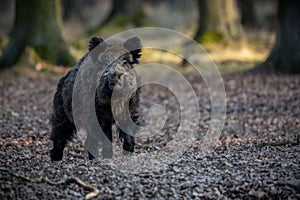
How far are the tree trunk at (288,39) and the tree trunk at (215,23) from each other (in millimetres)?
4271

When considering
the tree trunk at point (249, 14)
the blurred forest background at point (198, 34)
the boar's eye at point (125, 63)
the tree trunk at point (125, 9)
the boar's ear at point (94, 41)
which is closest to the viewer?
the boar's eye at point (125, 63)

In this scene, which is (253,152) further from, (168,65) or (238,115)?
(168,65)

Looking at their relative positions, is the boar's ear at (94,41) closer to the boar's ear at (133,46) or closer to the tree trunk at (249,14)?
the boar's ear at (133,46)

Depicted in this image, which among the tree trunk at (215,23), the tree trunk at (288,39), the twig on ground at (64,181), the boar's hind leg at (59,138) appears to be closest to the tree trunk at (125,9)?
the tree trunk at (215,23)

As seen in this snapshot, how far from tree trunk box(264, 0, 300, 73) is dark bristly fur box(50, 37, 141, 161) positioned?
907cm

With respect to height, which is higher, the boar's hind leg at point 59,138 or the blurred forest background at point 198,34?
the blurred forest background at point 198,34

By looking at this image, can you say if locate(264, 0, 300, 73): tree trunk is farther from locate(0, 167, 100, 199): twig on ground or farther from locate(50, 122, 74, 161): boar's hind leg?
locate(0, 167, 100, 199): twig on ground

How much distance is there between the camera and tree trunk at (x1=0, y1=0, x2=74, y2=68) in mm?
17234

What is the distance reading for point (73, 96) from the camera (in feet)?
26.7

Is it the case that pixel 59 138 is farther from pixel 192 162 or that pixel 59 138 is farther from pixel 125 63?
pixel 192 162

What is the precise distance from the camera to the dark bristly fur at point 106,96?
7449 mm

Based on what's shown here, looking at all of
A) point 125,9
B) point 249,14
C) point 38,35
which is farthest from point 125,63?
point 249,14

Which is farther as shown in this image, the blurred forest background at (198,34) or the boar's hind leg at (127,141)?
the blurred forest background at (198,34)

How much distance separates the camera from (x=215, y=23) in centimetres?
2066
